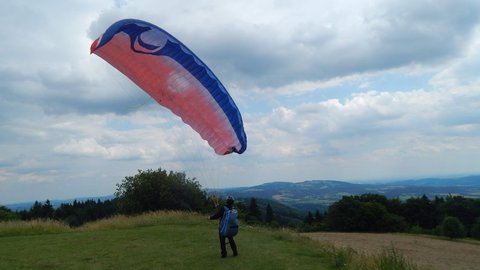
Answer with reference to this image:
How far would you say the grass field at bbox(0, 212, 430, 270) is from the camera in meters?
11.0

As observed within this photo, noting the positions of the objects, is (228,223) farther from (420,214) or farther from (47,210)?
(420,214)

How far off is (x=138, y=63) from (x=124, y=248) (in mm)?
6782

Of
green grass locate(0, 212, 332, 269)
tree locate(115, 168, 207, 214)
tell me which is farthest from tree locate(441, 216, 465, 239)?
green grass locate(0, 212, 332, 269)

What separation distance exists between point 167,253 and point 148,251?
0.95 meters

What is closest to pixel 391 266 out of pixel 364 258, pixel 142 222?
pixel 364 258

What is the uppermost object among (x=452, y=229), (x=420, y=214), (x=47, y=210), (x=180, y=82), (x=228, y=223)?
(x=180, y=82)

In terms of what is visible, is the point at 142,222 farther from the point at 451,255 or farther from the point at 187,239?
the point at 451,255

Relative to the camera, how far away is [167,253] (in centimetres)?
1345

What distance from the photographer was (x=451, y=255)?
2975 cm

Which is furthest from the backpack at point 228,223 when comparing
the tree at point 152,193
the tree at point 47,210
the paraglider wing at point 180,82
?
the tree at point 47,210

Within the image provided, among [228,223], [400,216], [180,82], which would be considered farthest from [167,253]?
[400,216]

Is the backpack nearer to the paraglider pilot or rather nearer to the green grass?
the paraglider pilot

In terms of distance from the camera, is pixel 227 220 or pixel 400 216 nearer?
pixel 227 220

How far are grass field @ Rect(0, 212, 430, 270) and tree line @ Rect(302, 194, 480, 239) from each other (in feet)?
137
